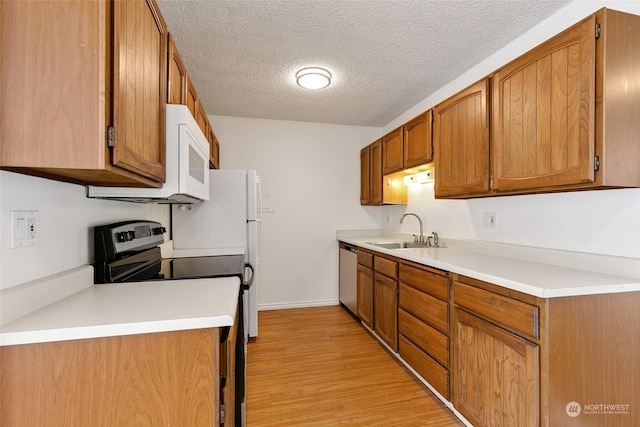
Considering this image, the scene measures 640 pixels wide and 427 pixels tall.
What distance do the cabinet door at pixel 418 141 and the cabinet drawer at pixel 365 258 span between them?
90 centimetres

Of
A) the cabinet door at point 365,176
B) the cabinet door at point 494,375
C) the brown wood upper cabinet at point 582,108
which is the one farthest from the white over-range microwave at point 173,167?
the cabinet door at point 365,176

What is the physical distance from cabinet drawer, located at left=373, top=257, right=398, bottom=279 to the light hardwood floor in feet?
2.18

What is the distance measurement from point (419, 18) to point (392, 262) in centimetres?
166

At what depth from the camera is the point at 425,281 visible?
195cm

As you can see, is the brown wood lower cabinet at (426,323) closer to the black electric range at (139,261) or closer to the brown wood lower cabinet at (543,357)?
the brown wood lower cabinet at (543,357)

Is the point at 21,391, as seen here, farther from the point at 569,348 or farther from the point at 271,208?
the point at 271,208

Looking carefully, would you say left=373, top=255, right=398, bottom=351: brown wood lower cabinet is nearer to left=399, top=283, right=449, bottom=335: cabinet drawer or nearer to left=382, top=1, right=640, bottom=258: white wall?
left=399, top=283, right=449, bottom=335: cabinet drawer

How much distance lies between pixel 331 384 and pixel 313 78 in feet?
7.52

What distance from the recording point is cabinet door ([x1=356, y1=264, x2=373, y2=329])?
111 inches

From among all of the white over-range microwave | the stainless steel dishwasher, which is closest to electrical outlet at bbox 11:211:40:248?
the white over-range microwave

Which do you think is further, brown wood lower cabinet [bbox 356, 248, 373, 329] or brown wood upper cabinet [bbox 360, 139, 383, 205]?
brown wood upper cabinet [bbox 360, 139, 383, 205]

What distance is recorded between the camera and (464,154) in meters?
2.01

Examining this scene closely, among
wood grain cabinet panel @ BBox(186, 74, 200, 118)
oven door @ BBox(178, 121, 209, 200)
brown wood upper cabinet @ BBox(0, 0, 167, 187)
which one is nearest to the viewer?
brown wood upper cabinet @ BBox(0, 0, 167, 187)

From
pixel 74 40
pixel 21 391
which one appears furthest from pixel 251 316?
pixel 74 40
